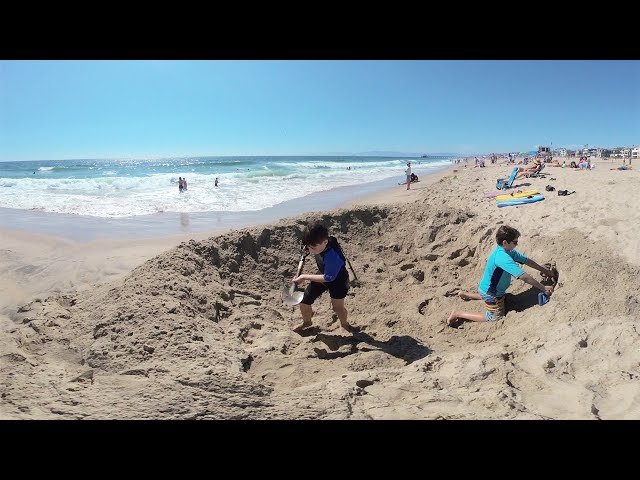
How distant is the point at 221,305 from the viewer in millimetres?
5016

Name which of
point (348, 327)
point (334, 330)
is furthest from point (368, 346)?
point (334, 330)

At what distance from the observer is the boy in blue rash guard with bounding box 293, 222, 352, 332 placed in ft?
13.5

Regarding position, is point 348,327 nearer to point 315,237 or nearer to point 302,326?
point 302,326

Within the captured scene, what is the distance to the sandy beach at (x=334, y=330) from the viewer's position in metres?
2.70

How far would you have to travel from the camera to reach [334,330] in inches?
190

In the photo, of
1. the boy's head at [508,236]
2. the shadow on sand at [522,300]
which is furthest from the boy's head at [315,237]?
the shadow on sand at [522,300]

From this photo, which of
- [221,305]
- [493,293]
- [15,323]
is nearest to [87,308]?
[15,323]

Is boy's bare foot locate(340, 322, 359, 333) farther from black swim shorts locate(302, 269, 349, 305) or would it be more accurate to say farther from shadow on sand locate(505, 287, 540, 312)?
shadow on sand locate(505, 287, 540, 312)

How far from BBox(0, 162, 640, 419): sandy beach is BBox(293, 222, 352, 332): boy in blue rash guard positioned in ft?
1.56

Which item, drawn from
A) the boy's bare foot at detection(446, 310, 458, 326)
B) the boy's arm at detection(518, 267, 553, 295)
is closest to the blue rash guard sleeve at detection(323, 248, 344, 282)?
the boy's bare foot at detection(446, 310, 458, 326)

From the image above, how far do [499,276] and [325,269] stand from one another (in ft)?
6.77

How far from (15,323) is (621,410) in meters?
5.57

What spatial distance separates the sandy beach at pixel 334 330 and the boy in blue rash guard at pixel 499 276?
0.61ft
